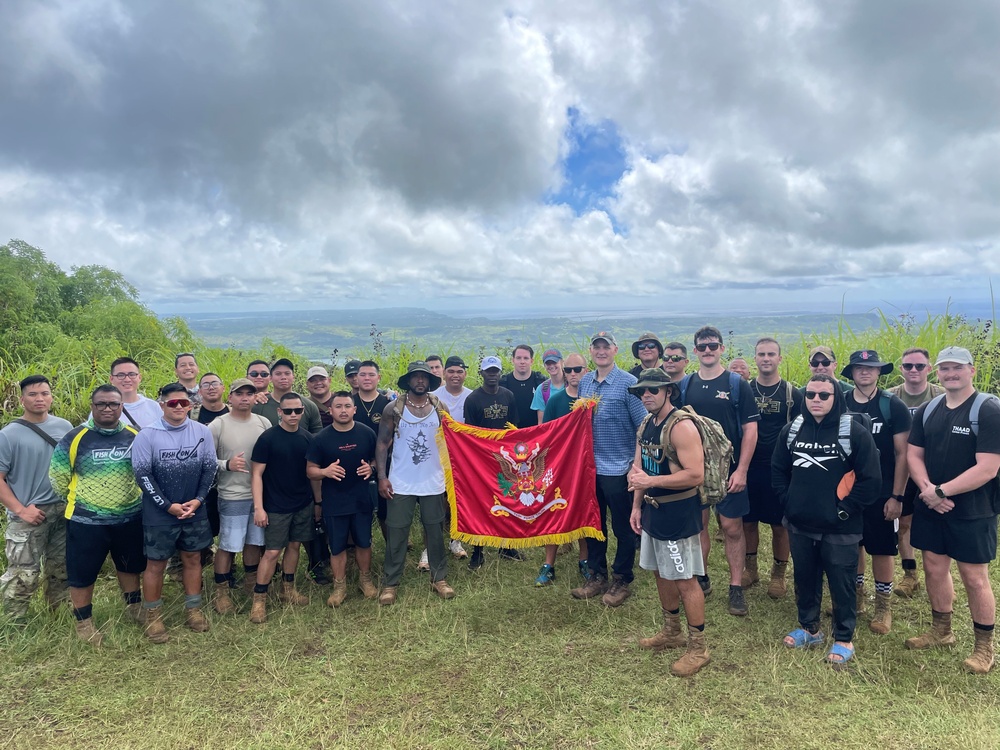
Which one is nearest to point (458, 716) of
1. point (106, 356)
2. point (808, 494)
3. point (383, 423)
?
point (383, 423)

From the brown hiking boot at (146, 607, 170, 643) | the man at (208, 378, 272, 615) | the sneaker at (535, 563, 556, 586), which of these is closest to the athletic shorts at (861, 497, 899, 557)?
the sneaker at (535, 563, 556, 586)

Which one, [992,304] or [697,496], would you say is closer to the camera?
[697,496]

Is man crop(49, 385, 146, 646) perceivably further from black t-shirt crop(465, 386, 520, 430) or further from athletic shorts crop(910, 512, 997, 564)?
athletic shorts crop(910, 512, 997, 564)

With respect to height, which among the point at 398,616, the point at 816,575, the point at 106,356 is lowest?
the point at 398,616

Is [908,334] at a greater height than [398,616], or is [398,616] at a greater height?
[908,334]

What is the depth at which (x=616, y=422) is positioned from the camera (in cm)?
521

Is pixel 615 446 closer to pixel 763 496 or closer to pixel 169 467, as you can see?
pixel 763 496

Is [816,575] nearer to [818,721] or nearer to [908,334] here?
[818,721]

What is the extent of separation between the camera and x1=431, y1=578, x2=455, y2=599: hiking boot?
214 inches

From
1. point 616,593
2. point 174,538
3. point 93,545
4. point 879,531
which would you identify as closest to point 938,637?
point 879,531

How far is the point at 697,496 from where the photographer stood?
→ 13.4ft

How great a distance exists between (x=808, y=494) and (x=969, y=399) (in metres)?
1.35

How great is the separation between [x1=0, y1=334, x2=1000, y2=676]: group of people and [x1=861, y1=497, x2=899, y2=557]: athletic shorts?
15 millimetres

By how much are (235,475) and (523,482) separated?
274cm
